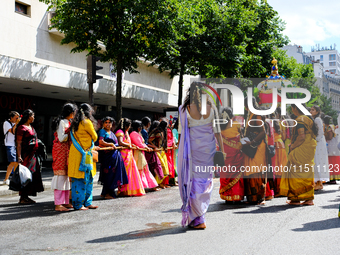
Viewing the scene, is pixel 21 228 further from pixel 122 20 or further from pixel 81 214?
pixel 122 20

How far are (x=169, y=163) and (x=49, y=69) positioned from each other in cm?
838

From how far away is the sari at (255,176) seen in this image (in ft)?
25.2

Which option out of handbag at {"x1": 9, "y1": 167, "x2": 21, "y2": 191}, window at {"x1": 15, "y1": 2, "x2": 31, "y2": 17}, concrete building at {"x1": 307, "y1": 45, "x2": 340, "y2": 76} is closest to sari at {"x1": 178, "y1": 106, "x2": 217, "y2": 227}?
handbag at {"x1": 9, "y1": 167, "x2": 21, "y2": 191}

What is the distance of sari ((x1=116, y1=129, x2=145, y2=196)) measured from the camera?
9074mm

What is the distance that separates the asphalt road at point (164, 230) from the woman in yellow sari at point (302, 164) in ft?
0.87

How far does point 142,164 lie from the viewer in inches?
381

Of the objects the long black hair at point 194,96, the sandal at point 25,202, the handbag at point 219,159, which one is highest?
the long black hair at point 194,96

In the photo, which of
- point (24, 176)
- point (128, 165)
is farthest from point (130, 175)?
point (24, 176)

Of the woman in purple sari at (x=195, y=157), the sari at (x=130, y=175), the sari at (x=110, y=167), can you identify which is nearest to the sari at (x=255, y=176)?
the woman in purple sari at (x=195, y=157)

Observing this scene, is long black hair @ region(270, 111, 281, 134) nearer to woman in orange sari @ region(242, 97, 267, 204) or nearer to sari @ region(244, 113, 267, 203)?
woman in orange sari @ region(242, 97, 267, 204)

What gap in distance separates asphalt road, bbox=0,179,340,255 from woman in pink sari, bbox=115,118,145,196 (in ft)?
3.20

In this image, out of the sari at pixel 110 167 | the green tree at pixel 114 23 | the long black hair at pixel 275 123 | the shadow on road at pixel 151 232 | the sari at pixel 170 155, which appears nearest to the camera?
the shadow on road at pixel 151 232

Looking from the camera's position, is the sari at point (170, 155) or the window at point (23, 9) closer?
the sari at point (170, 155)

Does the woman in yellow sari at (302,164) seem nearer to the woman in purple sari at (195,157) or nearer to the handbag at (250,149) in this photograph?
the handbag at (250,149)
